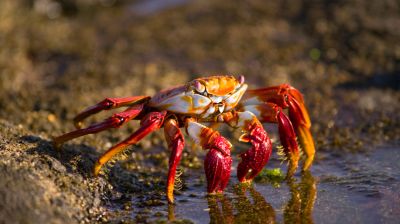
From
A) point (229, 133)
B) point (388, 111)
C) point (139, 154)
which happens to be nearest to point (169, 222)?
point (139, 154)

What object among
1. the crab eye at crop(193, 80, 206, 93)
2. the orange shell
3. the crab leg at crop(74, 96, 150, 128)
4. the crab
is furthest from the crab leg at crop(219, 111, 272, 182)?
the crab leg at crop(74, 96, 150, 128)

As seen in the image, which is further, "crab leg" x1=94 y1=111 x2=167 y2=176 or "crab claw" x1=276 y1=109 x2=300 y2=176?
"crab claw" x1=276 y1=109 x2=300 y2=176

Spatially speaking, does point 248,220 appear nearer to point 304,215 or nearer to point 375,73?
point 304,215

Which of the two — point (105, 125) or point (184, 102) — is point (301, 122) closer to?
point (184, 102)

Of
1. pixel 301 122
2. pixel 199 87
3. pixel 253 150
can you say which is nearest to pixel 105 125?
pixel 199 87

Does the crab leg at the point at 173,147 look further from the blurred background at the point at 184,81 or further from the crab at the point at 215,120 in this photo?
the blurred background at the point at 184,81

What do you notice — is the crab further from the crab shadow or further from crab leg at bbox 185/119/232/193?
the crab shadow
